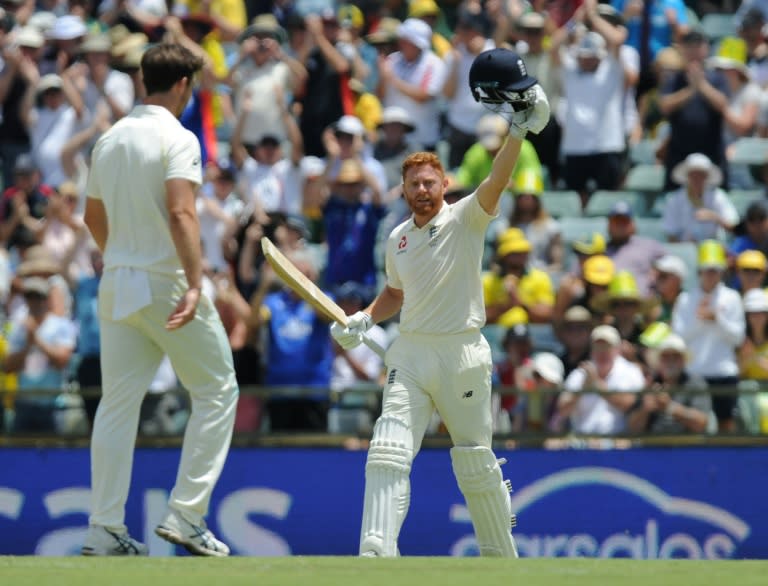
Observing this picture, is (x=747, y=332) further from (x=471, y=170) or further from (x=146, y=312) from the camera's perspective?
(x=146, y=312)

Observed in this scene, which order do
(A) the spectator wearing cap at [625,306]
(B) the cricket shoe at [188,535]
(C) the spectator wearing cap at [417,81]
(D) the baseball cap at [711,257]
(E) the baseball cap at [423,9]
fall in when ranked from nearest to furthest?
(B) the cricket shoe at [188,535] < (A) the spectator wearing cap at [625,306] < (D) the baseball cap at [711,257] < (C) the spectator wearing cap at [417,81] < (E) the baseball cap at [423,9]

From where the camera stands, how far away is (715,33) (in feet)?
51.5

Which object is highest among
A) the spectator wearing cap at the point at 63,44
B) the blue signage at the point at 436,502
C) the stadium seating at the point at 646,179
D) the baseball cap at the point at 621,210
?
the spectator wearing cap at the point at 63,44

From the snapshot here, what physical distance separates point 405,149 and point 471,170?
2.37 ft

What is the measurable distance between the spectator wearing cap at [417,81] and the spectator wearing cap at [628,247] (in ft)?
6.98

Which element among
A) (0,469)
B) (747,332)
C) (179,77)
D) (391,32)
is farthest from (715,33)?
(179,77)

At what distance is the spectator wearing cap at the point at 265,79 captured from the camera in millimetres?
14211

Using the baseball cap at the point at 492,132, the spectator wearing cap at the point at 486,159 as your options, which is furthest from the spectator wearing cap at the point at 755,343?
the baseball cap at the point at 492,132

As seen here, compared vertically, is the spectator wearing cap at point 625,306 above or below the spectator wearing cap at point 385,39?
below

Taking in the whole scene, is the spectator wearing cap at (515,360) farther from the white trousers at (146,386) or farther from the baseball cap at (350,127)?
the white trousers at (146,386)

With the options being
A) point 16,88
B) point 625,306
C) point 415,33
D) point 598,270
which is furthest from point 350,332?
point 16,88

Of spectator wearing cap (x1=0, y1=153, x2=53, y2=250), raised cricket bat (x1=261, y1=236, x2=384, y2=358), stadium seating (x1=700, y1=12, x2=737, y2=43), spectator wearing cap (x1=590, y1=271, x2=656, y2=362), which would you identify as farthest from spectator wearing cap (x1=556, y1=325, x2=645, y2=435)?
stadium seating (x1=700, y1=12, x2=737, y2=43)

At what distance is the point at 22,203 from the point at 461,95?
3672 mm

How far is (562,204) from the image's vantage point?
13938mm
